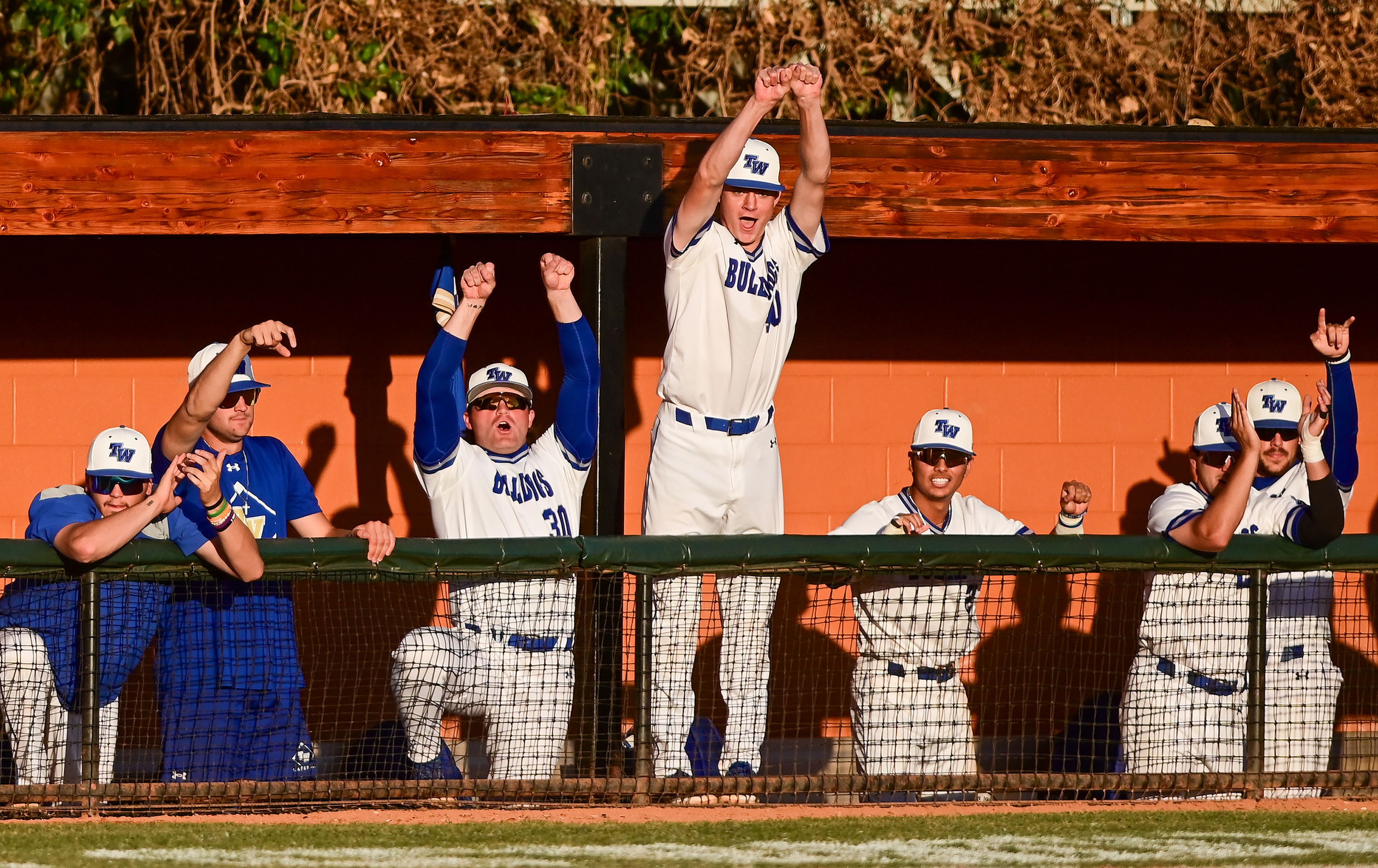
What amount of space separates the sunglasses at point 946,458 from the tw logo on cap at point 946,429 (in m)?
0.05

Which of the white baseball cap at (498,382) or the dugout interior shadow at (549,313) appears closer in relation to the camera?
the white baseball cap at (498,382)

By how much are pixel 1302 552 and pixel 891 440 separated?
6.13 ft

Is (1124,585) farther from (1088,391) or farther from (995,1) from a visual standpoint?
(995,1)

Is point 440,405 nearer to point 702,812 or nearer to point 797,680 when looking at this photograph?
point 702,812

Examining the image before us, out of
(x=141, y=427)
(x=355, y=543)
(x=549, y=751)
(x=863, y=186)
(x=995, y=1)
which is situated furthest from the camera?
(x=995, y=1)

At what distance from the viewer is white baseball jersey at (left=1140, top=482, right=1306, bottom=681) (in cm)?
472

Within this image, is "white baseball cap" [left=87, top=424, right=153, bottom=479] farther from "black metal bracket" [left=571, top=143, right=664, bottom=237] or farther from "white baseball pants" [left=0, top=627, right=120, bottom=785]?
"black metal bracket" [left=571, top=143, right=664, bottom=237]

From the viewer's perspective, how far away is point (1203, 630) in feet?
15.8

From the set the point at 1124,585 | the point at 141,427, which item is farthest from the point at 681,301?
the point at 141,427

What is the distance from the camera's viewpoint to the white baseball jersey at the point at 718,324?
464 centimetres

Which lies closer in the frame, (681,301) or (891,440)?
(681,301)

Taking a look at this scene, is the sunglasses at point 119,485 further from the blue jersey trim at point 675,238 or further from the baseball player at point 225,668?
the blue jersey trim at point 675,238

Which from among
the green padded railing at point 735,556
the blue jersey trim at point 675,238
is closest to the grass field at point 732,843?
the green padded railing at point 735,556

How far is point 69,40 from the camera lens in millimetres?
7742
